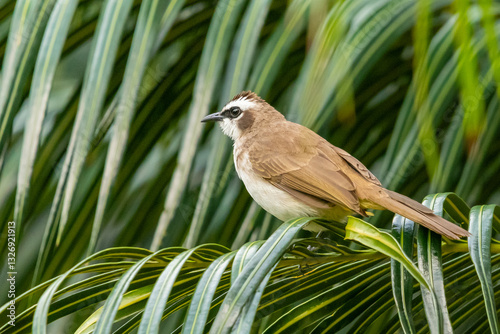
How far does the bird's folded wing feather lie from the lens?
2.36m

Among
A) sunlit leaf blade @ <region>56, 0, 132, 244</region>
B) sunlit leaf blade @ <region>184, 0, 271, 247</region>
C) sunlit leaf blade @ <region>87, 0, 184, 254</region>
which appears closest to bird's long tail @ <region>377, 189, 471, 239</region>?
sunlit leaf blade @ <region>184, 0, 271, 247</region>

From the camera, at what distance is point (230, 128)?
3010 millimetres

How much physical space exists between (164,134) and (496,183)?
1551 millimetres

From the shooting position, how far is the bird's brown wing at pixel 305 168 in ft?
7.77

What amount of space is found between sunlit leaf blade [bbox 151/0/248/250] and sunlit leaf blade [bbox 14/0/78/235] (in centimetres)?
46

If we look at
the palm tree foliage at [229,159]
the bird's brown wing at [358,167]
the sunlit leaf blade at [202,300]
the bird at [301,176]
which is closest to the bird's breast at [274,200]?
the bird at [301,176]

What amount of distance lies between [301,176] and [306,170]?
0.03 m

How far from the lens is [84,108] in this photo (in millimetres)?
1901

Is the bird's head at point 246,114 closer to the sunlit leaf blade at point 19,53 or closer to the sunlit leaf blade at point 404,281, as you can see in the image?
the sunlit leaf blade at point 19,53

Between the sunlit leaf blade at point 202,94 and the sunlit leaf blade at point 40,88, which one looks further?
the sunlit leaf blade at point 202,94

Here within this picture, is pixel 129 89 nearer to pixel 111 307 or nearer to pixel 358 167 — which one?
pixel 111 307

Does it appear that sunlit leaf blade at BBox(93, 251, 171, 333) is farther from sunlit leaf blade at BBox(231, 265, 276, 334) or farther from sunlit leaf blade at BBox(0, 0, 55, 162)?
sunlit leaf blade at BBox(0, 0, 55, 162)

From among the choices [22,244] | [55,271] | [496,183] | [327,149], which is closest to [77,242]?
[55,271]

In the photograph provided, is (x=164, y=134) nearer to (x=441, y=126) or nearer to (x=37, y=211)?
(x=37, y=211)
